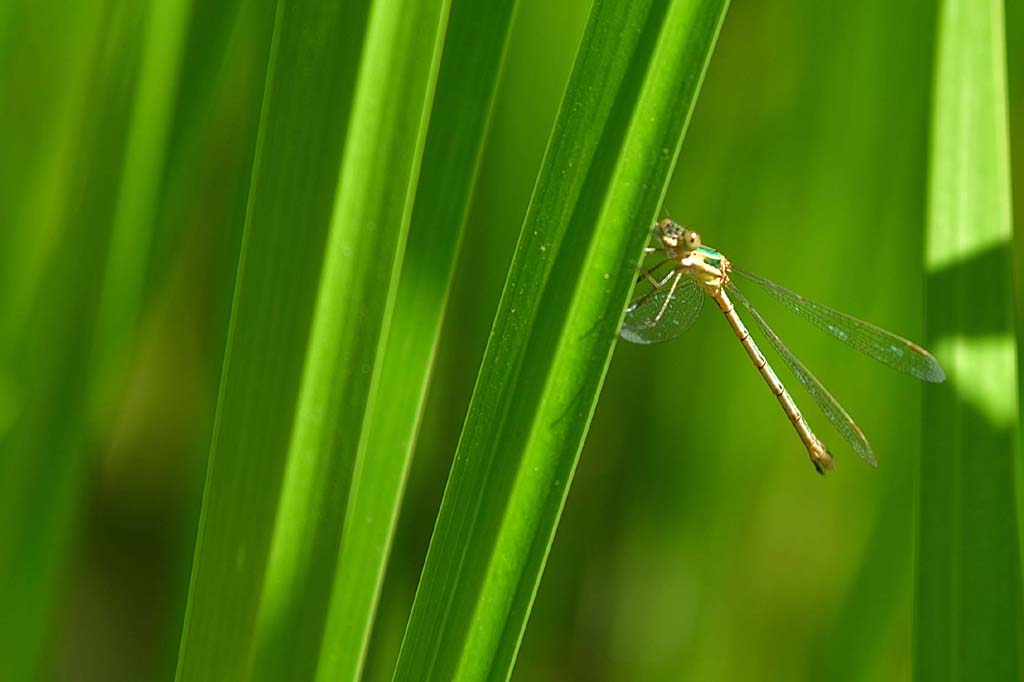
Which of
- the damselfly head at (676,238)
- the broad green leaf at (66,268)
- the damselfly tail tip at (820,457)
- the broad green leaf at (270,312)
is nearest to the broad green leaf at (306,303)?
the broad green leaf at (270,312)

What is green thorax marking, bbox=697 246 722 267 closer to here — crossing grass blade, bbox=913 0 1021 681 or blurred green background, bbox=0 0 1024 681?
blurred green background, bbox=0 0 1024 681

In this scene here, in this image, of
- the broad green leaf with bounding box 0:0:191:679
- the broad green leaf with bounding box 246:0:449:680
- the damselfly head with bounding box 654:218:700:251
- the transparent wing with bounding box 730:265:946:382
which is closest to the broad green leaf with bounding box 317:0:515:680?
the broad green leaf with bounding box 246:0:449:680

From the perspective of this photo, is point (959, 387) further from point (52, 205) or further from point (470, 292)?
point (52, 205)

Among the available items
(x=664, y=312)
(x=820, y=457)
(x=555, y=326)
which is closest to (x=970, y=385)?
(x=555, y=326)

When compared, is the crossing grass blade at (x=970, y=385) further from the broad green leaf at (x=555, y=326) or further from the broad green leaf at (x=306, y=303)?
the broad green leaf at (x=306, y=303)

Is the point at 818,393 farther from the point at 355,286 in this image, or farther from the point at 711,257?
the point at 355,286

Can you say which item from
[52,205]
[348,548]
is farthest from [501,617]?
[52,205]

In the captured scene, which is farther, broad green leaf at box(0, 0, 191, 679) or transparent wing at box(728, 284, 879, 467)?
transparent wing at box(728, 284, 879, 467)
